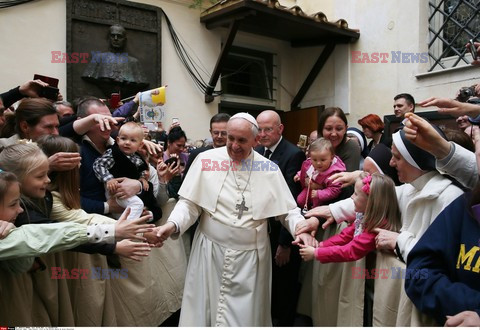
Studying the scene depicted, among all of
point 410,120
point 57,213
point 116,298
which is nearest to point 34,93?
point 57,213

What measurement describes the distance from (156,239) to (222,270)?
580 millimetres

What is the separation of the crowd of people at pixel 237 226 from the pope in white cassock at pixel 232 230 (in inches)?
0.4

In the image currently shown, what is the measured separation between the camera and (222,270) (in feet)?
10.2

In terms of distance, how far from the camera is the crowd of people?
7.06ft

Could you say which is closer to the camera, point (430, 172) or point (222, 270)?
point (430, 172)

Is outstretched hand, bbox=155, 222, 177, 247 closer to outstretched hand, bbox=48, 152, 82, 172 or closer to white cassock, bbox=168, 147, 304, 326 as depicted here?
white cassock, bbox=168, 147, 304, 326

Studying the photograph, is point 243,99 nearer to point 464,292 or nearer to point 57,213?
point 57,213

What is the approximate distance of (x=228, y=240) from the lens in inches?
123

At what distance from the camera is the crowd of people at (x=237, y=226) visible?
215 centimetres

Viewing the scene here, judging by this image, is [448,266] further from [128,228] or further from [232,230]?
[128,228]

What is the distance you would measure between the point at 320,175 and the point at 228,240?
1.10 metres

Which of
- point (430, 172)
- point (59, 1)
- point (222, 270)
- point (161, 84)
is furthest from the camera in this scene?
point (161, 84)

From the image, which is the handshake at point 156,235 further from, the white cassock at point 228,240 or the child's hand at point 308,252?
the child's hand at point 308,252

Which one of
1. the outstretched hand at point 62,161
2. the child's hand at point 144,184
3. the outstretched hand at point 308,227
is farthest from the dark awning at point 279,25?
the outstretched hand at point 62,161
